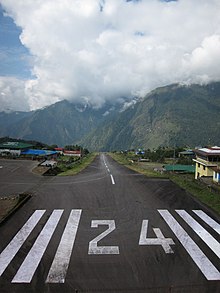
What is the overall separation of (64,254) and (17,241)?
6.91ft

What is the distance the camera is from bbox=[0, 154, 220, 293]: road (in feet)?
21.7

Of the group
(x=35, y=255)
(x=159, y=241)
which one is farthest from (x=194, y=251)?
(x=35, y=255)

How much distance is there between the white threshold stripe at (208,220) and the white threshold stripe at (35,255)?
6.66m

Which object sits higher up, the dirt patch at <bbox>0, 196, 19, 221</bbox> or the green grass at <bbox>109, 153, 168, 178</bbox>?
the dirt patch at <bbox>0, 196, 19, 221</bbox>

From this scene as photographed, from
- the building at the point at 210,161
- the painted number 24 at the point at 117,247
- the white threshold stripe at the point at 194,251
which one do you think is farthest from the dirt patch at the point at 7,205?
the building at the point at 210,161

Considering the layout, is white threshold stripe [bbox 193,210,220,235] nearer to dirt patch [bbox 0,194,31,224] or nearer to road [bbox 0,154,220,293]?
road [bbox 0,154,220,293]

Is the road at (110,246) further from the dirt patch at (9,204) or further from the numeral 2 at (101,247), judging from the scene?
the dirt patch at (9,204)

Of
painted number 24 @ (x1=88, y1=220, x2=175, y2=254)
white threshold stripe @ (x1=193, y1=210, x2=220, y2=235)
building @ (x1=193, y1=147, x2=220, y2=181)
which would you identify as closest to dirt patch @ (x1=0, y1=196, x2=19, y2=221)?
painted number 24 @ (x1=88, y1=220, x2=175, y2=254)

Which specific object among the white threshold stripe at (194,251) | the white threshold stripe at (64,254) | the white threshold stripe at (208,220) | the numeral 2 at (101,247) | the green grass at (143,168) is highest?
the white threshold stripe at (208,220)

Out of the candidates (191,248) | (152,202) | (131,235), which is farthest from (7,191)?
(191,248)

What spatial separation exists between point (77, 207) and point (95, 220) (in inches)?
90.3

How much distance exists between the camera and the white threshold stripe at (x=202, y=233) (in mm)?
8626

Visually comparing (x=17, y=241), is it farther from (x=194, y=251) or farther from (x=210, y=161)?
(x=210, y=161)

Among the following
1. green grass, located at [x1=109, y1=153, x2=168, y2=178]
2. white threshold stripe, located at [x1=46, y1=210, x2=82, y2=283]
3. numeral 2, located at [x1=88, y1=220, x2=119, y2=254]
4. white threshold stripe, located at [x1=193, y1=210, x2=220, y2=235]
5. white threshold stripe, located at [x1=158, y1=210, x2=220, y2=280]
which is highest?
white threshold stripe, located at [x1=193, y1=210, x2=220, y2=235]
